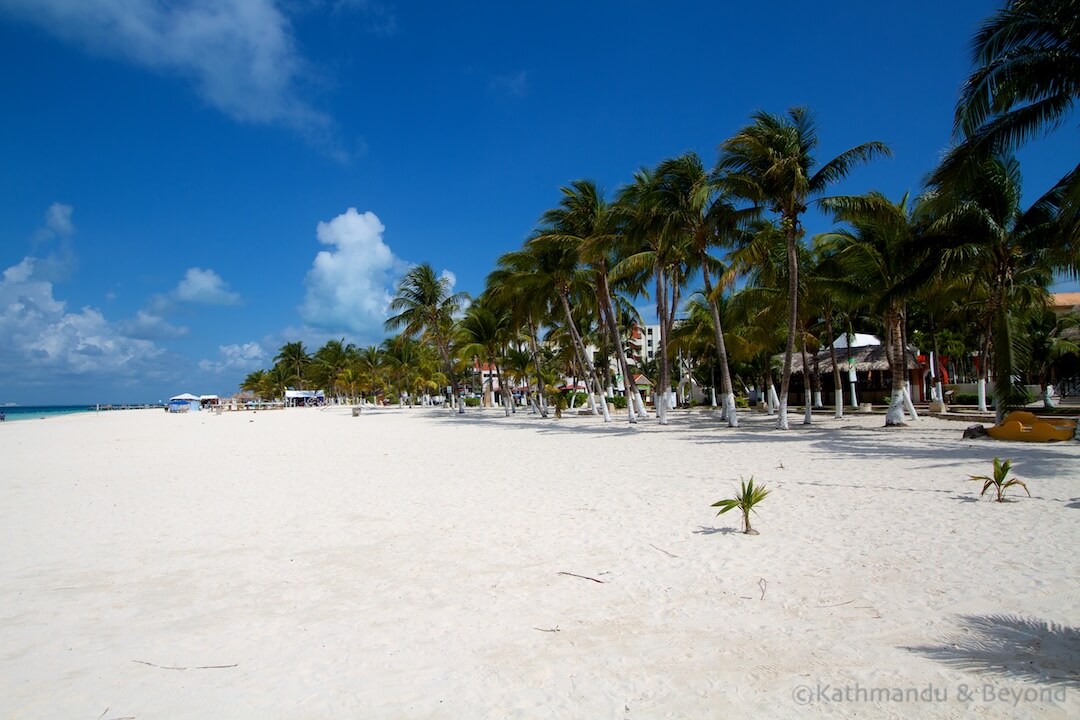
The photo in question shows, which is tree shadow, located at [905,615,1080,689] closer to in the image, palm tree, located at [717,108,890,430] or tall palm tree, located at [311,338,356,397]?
palm tree, located at [717,108,890,430]

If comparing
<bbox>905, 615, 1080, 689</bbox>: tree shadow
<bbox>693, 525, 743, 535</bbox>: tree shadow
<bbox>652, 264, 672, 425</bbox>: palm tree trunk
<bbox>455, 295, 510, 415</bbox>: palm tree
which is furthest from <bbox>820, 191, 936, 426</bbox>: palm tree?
<bbox>455, 295, 510, 415</bbox>: palm tree

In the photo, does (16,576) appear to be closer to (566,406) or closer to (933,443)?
(933,443)

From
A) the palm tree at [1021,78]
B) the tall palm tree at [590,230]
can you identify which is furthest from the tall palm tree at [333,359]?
the palm tree at [1021,78]

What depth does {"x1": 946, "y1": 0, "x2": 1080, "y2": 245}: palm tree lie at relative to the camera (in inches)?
408

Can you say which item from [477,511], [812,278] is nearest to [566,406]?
[812,278]

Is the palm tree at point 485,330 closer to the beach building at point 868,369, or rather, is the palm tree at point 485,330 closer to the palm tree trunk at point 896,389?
the beach building at point 868,369

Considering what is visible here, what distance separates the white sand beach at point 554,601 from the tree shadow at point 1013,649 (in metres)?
0.01

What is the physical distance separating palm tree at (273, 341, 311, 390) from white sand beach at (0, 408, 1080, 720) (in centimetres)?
8655

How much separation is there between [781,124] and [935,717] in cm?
1798

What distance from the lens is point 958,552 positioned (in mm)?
5090

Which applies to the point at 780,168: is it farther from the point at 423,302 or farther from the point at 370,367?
the point at 370,367

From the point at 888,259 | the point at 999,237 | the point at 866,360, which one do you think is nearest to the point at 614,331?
the point at 888,259

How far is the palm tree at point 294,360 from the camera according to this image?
90.6 m

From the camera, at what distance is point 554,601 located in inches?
174
